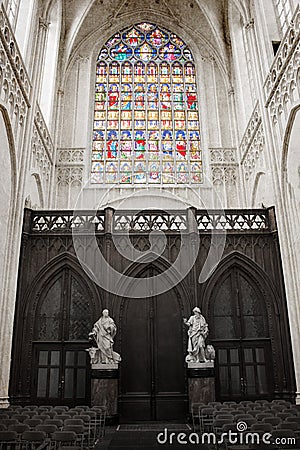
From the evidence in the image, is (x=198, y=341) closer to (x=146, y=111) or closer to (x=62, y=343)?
(x=62, y=343)

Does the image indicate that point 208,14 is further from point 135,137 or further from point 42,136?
point 42,136

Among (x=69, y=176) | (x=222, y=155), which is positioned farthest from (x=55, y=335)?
(x=222, y=155)

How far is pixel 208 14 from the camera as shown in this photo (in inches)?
838

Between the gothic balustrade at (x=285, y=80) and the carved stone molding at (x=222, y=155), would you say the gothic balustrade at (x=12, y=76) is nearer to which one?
the gothic balustrade at (x=285, y=80)

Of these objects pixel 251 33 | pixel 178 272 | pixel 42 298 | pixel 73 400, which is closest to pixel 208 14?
pixel 251 33

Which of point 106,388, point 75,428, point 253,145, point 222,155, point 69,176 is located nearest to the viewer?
point 75,428

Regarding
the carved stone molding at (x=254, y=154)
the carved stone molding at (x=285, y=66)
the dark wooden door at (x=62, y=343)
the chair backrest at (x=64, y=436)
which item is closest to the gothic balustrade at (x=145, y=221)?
the dark wooden door at (x=62, y=343)

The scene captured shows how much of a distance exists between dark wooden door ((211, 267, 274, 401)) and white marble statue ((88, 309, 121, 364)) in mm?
3195

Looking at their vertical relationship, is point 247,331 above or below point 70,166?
below

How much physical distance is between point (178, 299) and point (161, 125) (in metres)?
10.0

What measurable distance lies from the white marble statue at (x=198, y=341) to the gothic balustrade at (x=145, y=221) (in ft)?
9.68

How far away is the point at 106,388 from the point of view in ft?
38.0

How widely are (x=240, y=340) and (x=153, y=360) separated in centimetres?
269

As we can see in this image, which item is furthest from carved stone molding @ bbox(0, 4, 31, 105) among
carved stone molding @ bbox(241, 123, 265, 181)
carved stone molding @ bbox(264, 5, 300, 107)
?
carved stone molding @ bbox(241, 123, 265, 181)
